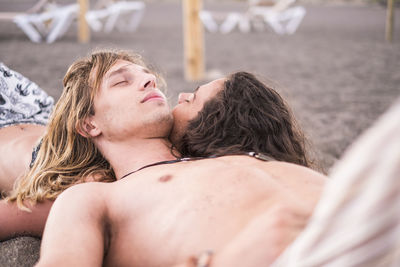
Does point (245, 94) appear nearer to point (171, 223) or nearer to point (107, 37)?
point (171, 223)

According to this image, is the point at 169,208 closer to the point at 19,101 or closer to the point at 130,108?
the point at 130,108

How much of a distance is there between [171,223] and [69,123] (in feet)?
2.90

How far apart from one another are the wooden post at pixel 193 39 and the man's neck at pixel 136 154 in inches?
182

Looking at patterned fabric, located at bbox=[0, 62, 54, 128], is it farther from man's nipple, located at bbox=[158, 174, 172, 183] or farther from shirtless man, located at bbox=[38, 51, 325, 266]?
man's nipple, located at bbox=[158, 174, 172, 183]

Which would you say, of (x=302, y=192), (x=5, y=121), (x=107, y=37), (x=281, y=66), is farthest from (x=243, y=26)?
(x=302, y=192)

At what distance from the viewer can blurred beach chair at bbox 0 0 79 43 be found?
9183 mm

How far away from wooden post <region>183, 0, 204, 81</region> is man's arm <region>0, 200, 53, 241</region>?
4.62m

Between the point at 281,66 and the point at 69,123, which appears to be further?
the point at 281,66

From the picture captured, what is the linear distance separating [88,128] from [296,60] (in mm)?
6255

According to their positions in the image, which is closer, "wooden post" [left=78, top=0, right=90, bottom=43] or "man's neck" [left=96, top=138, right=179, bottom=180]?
"man's neck" [left=96, top=138, right=179, bottom=180]

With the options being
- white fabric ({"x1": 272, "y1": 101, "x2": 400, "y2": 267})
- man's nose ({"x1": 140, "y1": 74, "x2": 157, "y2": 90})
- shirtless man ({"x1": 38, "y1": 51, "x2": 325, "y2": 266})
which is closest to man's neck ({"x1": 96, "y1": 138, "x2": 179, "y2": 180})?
shirtless man ({"x1": 38, "y1": 51, "x2": 325, "y2": 266})

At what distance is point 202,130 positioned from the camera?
196 cm

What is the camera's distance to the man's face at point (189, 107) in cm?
203

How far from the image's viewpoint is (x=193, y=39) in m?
6.56
